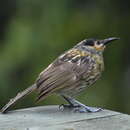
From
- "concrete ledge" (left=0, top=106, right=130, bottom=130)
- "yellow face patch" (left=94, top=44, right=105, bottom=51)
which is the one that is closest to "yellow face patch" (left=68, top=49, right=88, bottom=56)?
"yellow face patch" (left=94, top=44, right=105, bottom=51)

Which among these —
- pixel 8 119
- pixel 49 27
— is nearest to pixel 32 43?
pixel 49 27

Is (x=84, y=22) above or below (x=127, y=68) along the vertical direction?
above

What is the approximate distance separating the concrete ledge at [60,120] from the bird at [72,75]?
0.27 m

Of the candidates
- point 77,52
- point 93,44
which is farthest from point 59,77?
point 93,44

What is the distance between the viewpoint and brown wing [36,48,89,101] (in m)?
6.43

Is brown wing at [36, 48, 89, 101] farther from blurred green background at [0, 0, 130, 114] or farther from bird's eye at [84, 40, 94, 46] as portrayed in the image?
blurred green background at [0, 0, 130, 114]

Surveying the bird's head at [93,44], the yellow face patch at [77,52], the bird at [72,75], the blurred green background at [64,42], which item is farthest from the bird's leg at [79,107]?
the blurred green background at [64,42]

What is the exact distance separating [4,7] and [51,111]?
15.4 feet

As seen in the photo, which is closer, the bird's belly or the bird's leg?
the bird's leg

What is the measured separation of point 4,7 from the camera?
10617 mm

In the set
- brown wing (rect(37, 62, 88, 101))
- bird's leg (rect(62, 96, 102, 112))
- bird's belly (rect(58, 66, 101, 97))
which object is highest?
brown wing (rect(37, 62, 88, 101))

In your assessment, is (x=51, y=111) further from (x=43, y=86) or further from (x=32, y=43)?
(x=32, y=43)

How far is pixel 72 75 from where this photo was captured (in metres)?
6.72

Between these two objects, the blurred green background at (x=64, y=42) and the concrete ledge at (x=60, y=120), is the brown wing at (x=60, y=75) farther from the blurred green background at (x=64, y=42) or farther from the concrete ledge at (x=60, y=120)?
the blurred green background at (x=64, y=42)
